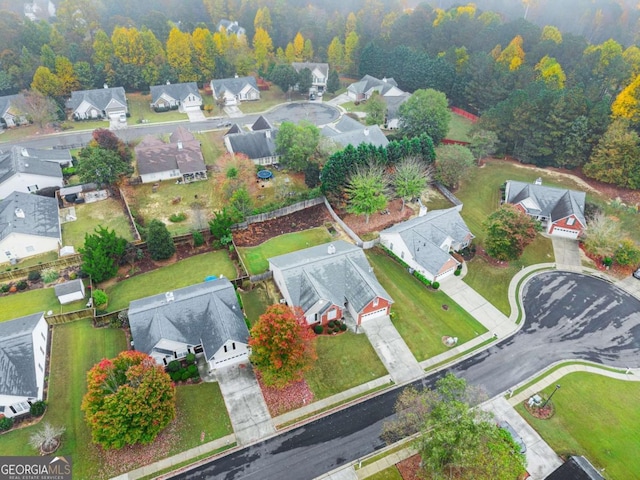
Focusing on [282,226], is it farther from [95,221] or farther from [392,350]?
[95,221]

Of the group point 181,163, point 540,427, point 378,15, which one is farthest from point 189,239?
point 378,15

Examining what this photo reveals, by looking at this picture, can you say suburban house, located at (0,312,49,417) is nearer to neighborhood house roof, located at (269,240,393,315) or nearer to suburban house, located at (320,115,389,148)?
neighborhood house roof, located at (269,240,393,315)

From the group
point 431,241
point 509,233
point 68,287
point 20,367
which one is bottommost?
point 68,287

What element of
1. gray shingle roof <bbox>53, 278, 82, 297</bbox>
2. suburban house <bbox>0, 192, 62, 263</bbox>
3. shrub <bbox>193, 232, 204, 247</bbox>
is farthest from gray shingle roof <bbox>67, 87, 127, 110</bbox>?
gray shingle roof <bbox>53, 278, 82, 297</bbox>

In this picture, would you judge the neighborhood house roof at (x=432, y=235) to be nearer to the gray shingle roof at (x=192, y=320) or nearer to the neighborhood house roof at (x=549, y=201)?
the neighborhood house roof at (x=549, y=201)

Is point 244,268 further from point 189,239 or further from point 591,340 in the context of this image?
point 591,340

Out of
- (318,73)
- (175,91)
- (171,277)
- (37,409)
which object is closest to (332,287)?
(171,277)
